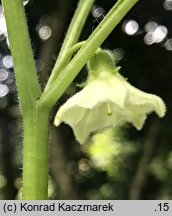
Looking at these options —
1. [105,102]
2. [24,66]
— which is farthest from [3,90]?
[24,66]

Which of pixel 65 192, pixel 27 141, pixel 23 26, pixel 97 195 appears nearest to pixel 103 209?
pixel 27 141

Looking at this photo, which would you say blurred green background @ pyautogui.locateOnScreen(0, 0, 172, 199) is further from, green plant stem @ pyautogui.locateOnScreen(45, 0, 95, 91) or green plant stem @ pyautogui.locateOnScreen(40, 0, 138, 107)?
green plant stem @ pyautogui.locateOnScreen(40, 0, 138, 107)

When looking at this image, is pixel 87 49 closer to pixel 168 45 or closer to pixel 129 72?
pixel 129 72

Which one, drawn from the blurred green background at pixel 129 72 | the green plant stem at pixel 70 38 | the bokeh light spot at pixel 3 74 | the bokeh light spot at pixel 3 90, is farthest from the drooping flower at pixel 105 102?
the bokeh light spot at pixel 3 74

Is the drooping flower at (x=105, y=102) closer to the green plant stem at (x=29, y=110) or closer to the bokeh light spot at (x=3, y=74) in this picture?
the green plant stem at (x=29, y=110)

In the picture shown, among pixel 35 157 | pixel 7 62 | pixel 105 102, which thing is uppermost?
pixel 7 62

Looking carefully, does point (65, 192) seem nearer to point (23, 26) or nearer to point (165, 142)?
point (165, 142)
